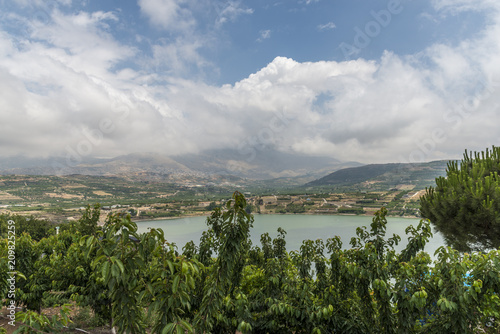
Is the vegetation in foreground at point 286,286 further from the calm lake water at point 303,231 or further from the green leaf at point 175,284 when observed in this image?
the calm lake water at point 303,231

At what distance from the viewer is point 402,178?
124 metres

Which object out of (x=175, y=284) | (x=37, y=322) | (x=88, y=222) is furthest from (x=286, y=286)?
(x=88, y=222)

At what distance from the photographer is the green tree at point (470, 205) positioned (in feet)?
22.6

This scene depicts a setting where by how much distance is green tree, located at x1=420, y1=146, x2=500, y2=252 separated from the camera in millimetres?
6891

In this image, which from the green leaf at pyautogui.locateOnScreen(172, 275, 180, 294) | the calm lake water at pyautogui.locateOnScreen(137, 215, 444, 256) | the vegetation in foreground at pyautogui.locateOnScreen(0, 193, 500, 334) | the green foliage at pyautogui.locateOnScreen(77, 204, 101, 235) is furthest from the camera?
the calm lake water at pyautogui.locateOnScreen(137, 215, 444, 256)

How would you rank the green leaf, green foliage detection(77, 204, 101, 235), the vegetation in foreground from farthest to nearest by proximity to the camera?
green foliage detection(77, 204, 101, 235)
the vegetation in foreground
the green leaf

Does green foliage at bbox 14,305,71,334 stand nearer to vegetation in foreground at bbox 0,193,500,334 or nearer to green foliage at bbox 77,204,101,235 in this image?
vegetation in foreground at bbox 0,193,500,334

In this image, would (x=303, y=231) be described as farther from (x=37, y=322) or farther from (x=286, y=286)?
(x=37, y=322)

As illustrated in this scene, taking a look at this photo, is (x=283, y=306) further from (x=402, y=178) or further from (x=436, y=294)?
(x=402, y=178)

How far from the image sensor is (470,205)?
7.24m

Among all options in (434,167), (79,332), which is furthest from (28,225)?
(434,167)

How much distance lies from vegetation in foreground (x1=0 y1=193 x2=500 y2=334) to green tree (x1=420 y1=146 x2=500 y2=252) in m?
4.55

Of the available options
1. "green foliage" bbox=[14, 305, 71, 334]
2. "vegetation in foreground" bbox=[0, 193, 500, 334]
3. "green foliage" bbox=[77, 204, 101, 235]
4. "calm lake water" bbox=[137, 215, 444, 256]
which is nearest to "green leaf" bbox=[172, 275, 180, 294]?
"vegetation in foreground" bbox=[0, 193, 500, 334]

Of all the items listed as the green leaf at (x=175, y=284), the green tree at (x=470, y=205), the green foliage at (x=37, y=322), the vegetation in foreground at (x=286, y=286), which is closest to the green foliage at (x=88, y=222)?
the vegetation in foreground at (x=286, y=286)
